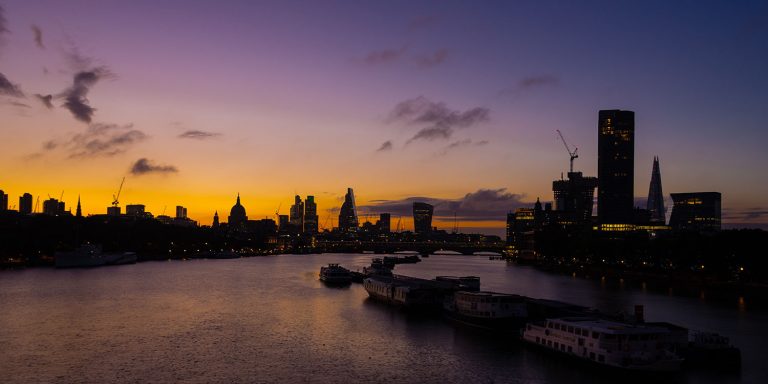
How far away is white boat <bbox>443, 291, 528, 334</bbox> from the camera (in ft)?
187

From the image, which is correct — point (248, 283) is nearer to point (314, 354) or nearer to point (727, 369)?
point (314, 354)

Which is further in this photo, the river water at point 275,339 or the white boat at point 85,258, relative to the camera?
the white boat at point 85,258

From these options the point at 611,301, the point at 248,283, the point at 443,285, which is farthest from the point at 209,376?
the point at 248,283

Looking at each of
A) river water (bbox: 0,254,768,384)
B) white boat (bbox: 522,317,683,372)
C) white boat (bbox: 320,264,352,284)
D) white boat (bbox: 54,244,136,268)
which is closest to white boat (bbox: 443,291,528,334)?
river water (bbox: 0,254,768,384)

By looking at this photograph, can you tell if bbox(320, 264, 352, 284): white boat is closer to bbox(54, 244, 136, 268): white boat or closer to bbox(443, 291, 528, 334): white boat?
bbox(443, 291, 528, 334): white boat

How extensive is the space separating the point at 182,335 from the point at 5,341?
42.9ft

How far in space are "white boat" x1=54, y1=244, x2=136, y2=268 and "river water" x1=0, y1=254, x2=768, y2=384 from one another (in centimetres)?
4775

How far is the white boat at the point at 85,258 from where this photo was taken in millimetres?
139125

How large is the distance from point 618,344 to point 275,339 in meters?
26.7

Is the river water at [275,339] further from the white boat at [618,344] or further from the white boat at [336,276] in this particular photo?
the white boat at [336,276]

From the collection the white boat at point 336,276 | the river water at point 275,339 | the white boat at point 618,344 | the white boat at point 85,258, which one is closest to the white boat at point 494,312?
the river water at point 275,339

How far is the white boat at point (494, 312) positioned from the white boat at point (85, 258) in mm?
106808

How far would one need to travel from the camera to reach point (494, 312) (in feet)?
189

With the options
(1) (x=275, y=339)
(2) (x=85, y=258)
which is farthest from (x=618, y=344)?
(2) (x=85, y=258)
